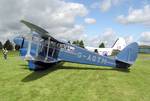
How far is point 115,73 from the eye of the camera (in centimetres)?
1531

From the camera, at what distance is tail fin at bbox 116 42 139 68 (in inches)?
648

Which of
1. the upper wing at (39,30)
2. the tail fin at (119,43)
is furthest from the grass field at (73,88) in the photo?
the tail fin at (119,43)

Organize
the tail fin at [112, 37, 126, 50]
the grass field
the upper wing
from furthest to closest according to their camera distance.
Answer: the tail fin at [112, 37, 126, 50] < the upper wing < the grass field

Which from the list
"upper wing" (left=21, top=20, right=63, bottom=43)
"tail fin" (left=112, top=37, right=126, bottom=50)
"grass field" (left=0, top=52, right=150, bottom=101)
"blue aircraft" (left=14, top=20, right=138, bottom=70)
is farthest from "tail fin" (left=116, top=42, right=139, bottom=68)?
"tail fin" (left=112, top=37, right=126, bottom=50)

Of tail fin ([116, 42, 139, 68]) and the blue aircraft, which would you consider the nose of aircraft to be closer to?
the blue aircraft

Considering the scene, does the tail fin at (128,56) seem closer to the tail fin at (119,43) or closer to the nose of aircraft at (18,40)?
the nose of aircraft at (18,40)

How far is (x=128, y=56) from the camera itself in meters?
16.5

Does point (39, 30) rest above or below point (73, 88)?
above

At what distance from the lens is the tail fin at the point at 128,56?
1645cm

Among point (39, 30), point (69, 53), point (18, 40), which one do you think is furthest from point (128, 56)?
point (18, 40)

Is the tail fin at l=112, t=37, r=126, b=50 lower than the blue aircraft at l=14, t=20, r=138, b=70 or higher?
higher

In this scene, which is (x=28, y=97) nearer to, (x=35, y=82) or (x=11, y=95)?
(x=11, y=95)

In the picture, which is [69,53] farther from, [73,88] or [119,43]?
[119,43]

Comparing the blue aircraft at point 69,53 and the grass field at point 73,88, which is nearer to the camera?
the grass field at point 73,88
